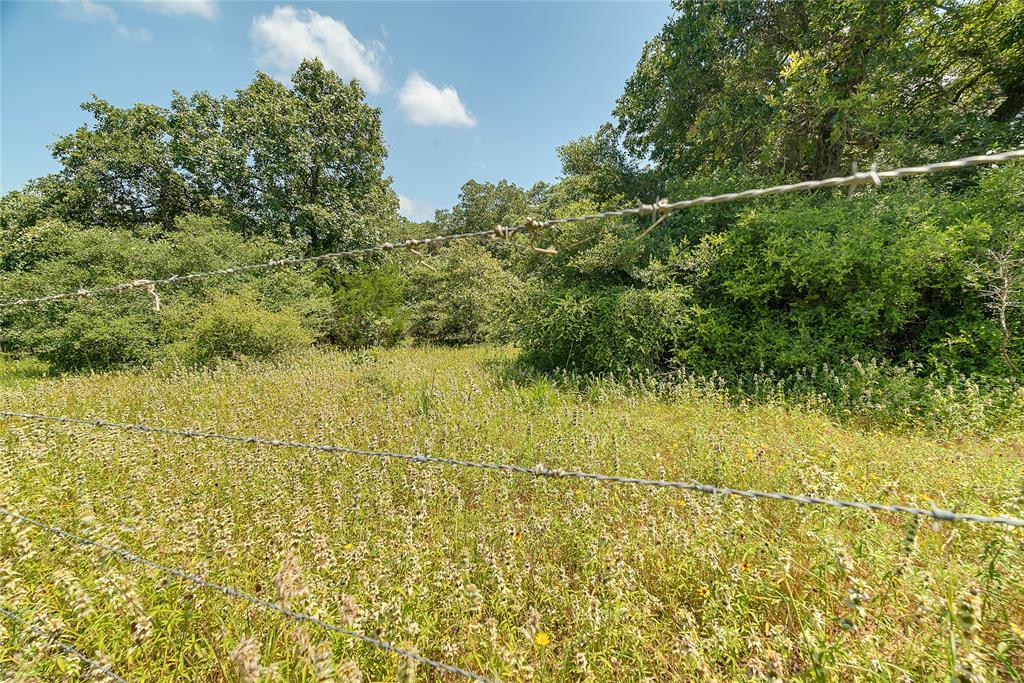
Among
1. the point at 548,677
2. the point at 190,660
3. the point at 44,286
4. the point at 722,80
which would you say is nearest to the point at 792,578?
the point at 548,677

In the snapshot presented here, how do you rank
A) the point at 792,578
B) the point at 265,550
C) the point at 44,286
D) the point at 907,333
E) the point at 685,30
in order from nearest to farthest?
the point at 792,578 → the point at 265,550 → the point at 907,333 → the point at 685,30 → the point at 44,286

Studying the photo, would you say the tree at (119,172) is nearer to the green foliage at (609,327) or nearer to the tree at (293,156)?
the tree at (293,156)

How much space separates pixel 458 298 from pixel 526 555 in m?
12.0

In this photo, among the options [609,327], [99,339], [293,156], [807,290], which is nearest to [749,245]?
[807,290]

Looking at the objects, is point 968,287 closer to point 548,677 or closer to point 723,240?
point 723,240

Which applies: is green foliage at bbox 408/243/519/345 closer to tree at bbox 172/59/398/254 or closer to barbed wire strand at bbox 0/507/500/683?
tree at bbox 172/59/398/254

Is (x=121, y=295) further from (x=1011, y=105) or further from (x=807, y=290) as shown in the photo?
(x=1011, y=105)

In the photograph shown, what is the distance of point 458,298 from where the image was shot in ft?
45.4

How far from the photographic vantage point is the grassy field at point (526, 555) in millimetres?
1681

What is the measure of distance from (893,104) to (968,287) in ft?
15.2

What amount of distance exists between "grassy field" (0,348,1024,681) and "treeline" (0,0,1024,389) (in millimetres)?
1904

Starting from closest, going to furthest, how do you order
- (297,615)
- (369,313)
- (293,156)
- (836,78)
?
(297,615), (836,78), (369,313), (293,156)

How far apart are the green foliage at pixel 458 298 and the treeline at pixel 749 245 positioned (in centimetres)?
32

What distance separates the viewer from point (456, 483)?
10.8ft
